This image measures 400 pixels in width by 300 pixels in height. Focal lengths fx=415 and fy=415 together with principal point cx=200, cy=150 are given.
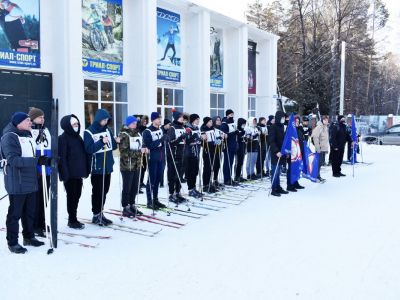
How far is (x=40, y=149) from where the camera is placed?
5625 mm

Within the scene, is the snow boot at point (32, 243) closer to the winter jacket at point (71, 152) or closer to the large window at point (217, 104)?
the winter jacket at point (71, 152)

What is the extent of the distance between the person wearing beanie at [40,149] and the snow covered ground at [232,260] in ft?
1.48

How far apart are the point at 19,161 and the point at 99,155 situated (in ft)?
5.16

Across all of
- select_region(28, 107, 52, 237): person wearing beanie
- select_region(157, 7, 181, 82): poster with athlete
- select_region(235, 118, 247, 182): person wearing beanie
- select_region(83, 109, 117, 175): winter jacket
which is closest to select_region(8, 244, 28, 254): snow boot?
select_region(28, 107, 52, 237): person wearing beanie

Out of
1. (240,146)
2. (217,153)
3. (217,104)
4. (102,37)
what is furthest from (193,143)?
(217,104)

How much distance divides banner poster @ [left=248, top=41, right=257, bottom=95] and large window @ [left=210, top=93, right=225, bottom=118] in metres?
3.33

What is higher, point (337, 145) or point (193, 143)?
point (193, 143)

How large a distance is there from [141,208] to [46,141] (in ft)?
8.37

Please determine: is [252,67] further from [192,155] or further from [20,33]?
[192,155]

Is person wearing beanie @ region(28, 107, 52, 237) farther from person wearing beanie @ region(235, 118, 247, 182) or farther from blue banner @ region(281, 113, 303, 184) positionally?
person wearing beanie @ region(235, 118, 247, 182)

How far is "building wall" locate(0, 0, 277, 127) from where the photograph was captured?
14398 millimetres

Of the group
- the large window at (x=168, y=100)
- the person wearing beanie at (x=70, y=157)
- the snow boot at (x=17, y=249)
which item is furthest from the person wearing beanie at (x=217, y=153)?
the large window at (x=168, y=100)

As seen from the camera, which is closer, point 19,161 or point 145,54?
point 19,161

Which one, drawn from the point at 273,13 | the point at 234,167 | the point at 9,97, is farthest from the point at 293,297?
the point at 273,13
